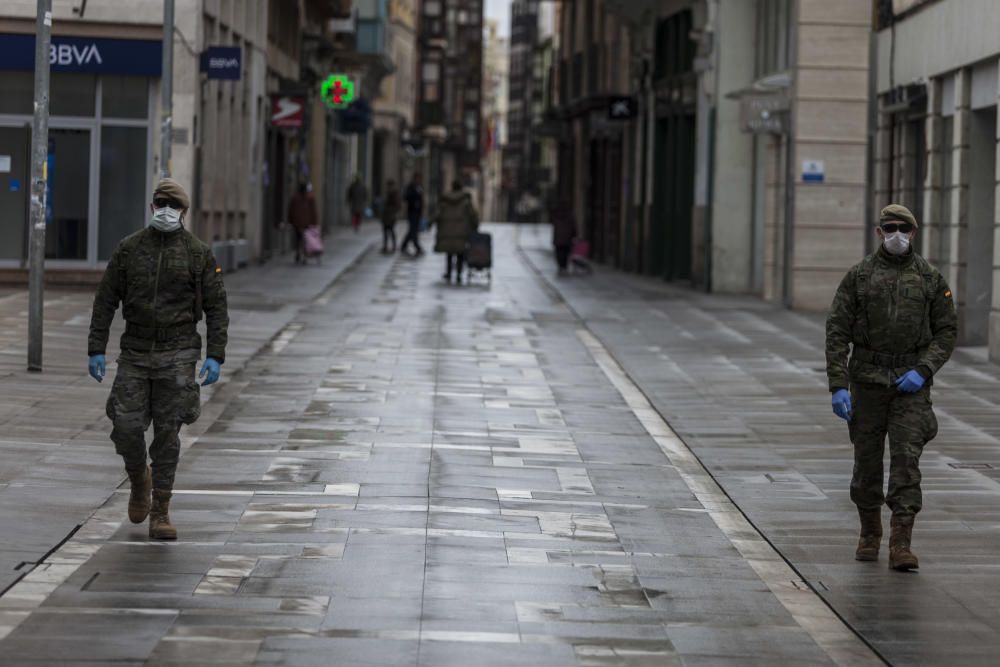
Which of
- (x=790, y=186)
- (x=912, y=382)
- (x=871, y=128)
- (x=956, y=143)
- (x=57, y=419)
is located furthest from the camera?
(x=790, y=186)

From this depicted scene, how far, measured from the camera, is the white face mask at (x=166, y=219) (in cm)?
1079

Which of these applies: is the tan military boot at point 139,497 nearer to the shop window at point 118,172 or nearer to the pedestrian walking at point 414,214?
the shop window at point 118,172

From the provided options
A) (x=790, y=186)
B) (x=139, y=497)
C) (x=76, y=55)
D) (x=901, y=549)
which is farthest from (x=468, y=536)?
(x=790, y=186)

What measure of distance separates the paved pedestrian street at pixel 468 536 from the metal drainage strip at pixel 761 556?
26mm

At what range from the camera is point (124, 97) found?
32250mm

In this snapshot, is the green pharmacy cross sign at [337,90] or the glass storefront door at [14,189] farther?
the green pharmacy cross sign at [337,90]

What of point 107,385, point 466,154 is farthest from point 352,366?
point 466,154

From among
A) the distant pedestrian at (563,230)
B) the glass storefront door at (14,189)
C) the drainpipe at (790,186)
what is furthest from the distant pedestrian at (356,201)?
the glass storefront door at (14,189)

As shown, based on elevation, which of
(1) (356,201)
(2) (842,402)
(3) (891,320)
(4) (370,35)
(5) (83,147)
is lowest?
(2) (842,402)

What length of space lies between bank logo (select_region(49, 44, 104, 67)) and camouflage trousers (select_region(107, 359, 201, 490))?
850 inches

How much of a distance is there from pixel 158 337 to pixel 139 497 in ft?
2.81

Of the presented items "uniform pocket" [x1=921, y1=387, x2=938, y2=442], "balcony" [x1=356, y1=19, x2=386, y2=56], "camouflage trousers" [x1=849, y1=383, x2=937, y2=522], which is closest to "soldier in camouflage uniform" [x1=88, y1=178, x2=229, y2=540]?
"camouflage trousers" [x1=849, y1=383, x2=937, y2=522]

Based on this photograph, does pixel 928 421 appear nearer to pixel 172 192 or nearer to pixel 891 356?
pixel 891 356

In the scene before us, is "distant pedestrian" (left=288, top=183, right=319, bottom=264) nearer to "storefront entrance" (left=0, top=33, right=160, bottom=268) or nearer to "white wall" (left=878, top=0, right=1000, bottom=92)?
"storefront entrance" (left=0, top=33, right=160, bottom=268)
